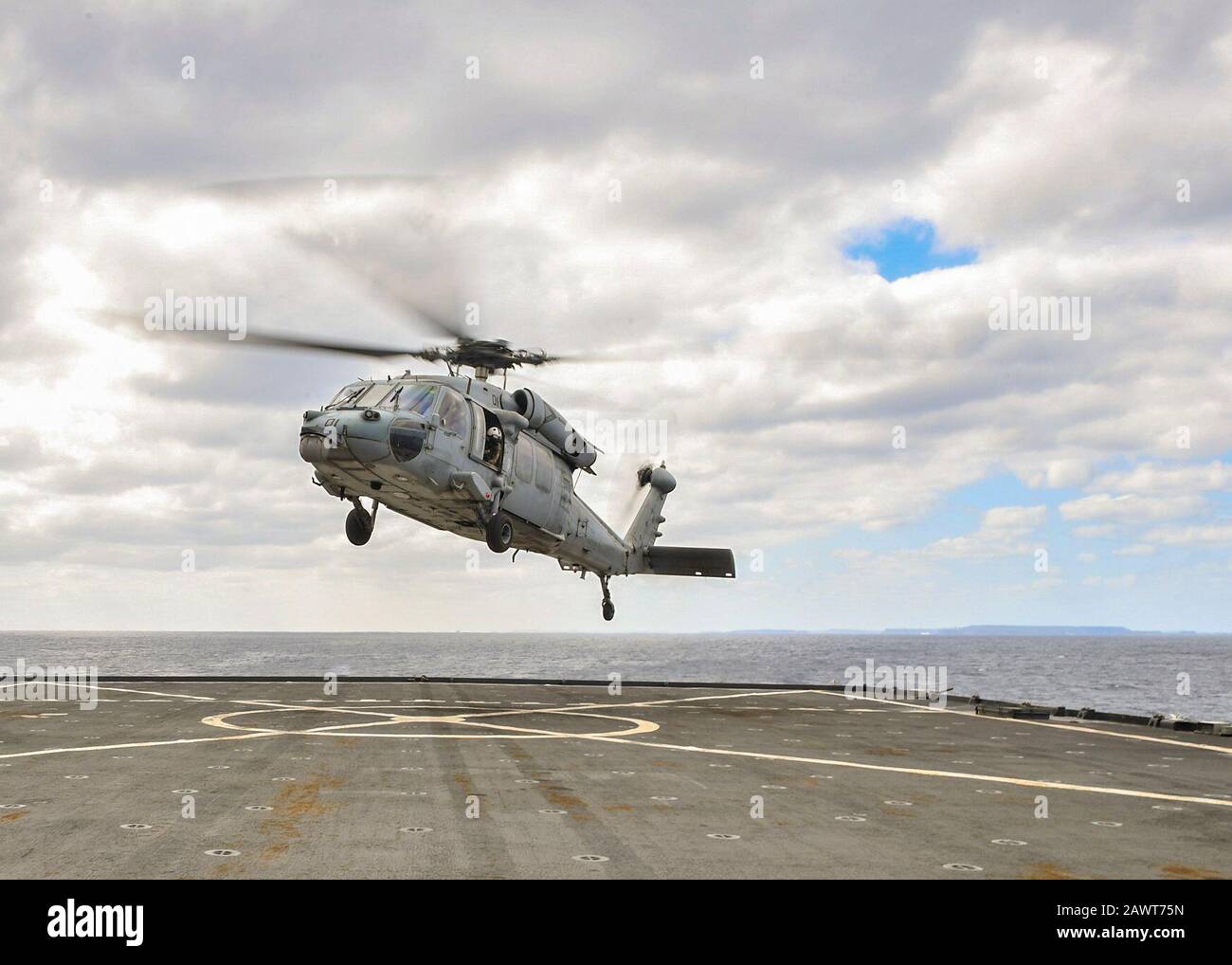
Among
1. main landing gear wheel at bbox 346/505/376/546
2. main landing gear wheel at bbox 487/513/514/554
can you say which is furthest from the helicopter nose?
main landing gear wheel at bbox 487/513/514/554

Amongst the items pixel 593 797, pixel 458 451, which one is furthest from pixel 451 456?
pixel 593 797

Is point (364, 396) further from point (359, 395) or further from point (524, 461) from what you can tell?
point (524, 461)

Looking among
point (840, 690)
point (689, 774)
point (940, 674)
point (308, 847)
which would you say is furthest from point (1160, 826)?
point (940, 674)

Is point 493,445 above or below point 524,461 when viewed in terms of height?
above

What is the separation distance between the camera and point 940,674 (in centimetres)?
12506

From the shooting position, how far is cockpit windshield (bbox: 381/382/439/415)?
24.3m

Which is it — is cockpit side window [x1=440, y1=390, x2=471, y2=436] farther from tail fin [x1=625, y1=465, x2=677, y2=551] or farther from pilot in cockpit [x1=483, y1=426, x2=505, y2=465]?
tail fin [x1=625, y1=465, x2=677, y2=551]

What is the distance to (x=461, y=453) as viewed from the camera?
25.4m

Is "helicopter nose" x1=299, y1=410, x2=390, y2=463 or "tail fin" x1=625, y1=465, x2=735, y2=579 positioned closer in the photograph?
"helicopter nose" x1=299, y1=410, x2=390, y2=463

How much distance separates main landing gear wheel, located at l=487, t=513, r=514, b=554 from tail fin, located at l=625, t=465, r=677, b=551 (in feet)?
32.4

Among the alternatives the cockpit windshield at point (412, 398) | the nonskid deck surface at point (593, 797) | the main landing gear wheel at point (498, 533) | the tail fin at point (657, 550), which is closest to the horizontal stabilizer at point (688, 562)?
the tail fin at point (657, 550)

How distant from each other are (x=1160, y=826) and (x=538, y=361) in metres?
18.6

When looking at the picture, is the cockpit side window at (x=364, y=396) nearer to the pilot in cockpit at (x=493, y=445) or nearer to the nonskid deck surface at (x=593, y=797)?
the pilot in cockpit at (x=493, y=445)

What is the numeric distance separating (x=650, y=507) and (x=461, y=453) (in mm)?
13586
